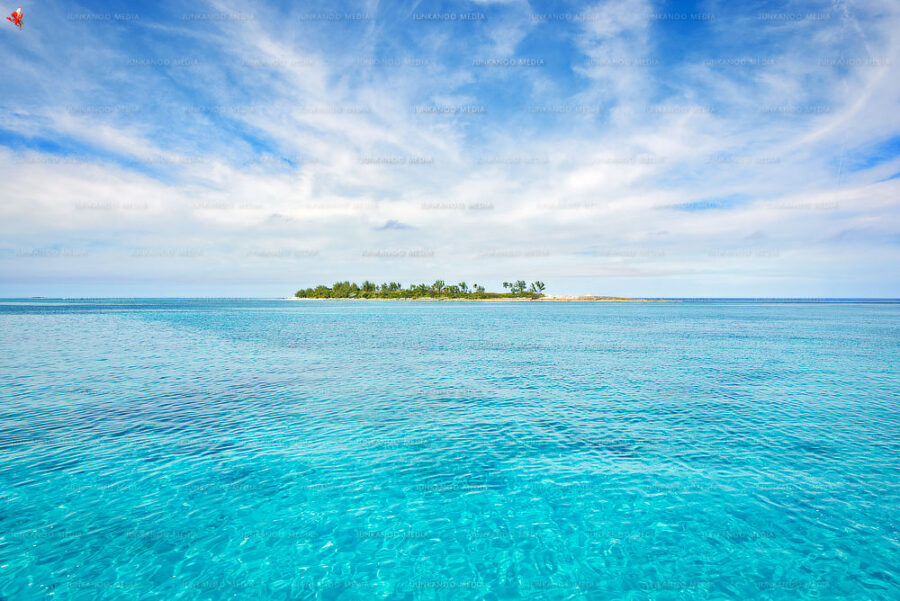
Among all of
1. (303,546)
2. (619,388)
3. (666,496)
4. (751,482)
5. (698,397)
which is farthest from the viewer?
(619,388)

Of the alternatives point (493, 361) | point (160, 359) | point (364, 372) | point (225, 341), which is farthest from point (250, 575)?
point (225, 341)

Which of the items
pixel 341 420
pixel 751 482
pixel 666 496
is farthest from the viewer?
pixel 341 420

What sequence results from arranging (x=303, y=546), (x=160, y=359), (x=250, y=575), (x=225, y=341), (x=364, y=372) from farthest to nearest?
(x=225, y=341) < (x=160, y=359) < (x=364, y=372) < (x=303, y=546) < (x=250, y=575)

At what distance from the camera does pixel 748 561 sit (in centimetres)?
1073

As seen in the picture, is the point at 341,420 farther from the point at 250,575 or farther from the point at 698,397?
the point at 698,397

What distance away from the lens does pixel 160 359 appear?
40.8 m

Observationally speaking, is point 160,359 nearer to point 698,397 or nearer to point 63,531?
point 63,531

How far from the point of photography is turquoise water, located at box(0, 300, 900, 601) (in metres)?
10.2

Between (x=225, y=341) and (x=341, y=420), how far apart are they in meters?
43.7

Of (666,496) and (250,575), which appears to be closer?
(250,575)

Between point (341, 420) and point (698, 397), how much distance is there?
72.8 ft

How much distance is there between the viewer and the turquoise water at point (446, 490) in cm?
1021

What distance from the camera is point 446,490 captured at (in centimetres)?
1430

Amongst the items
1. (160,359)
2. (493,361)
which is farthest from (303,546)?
(160,359)
